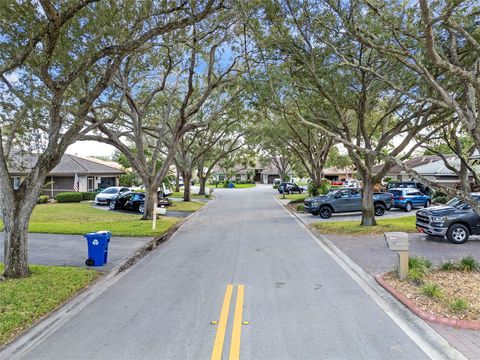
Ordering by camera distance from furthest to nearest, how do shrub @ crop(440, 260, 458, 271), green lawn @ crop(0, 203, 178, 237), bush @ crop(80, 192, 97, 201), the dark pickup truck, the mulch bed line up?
bush @ crop(80, 192, 97, 201) → the dark pickup truck → green lawn @ crop(0, 203, 178, 237) → shrub @ crop(440, 260, 458, 271) → the mulch bed

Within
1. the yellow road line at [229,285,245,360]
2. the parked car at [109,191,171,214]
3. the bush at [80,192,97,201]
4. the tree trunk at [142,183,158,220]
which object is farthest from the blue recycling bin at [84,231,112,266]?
the bush at [80,192,97,201]

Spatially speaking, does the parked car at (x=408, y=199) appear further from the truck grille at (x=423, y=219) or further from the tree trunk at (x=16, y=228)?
the tree trunk at (x=16, y=228)

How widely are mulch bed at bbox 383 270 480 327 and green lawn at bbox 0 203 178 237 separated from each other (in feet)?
34.4

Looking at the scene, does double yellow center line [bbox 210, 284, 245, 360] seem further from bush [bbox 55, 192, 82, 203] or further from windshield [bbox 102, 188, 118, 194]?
bush [bbox 55, 192, 82, 203]

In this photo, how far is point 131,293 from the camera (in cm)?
771

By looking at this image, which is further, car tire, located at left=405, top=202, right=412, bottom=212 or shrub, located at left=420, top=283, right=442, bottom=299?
car tire, located at left=405, top=202, right=412, bottom=212

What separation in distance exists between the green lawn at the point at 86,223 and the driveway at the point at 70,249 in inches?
33.9

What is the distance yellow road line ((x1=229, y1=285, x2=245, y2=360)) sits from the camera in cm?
487

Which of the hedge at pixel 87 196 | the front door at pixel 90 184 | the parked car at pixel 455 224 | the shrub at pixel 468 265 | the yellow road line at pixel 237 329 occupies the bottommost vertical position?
the yellow road line at pixel 237 329

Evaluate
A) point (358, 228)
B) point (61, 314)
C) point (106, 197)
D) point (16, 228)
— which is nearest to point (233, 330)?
point (61, 314)

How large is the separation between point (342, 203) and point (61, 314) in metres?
18.6

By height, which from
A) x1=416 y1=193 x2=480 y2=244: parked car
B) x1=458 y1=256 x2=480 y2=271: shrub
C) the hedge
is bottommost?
x1=458 y1=256 x2=480 y2=271: shrub

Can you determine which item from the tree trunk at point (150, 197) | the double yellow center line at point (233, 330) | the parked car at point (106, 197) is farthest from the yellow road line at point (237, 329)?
the parked car at point (106, 197)

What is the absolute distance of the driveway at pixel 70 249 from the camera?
10.5 metres
